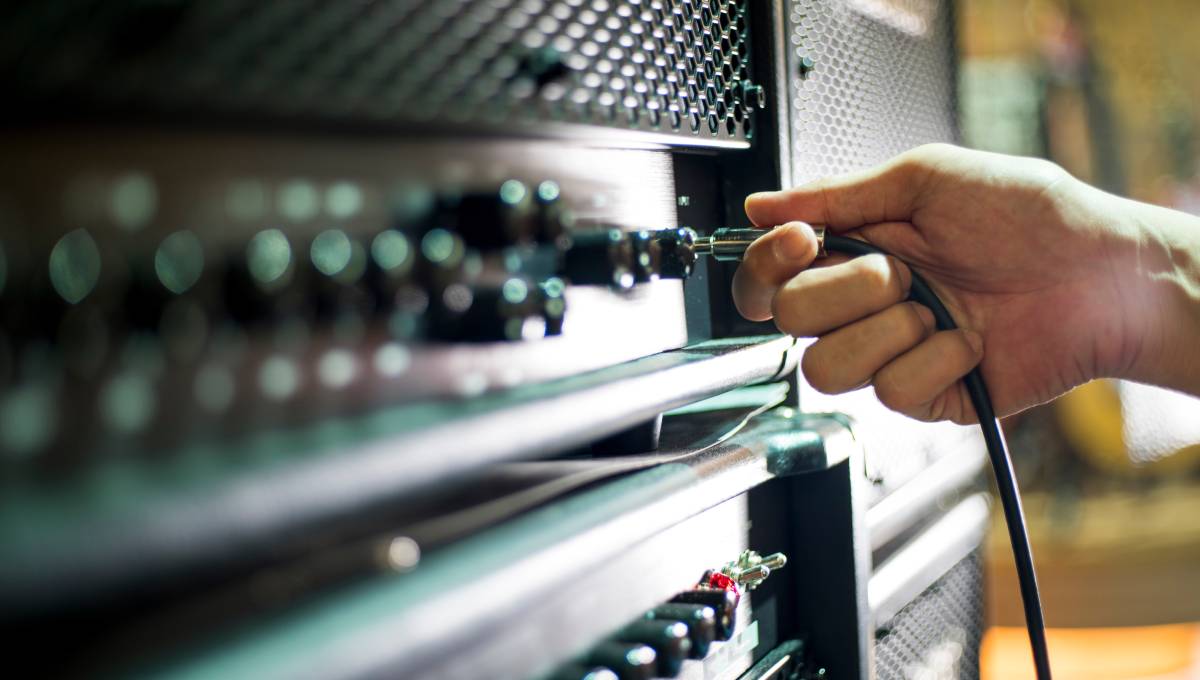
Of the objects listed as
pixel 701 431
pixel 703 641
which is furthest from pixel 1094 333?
pixel 703 641

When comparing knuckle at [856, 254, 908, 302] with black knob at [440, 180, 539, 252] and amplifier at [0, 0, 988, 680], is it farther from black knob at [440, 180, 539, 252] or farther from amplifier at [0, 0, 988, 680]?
black knob at [440, 180, 539, 252]

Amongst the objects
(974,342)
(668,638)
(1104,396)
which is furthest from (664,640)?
(1104,396)

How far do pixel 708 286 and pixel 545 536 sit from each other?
32 cm

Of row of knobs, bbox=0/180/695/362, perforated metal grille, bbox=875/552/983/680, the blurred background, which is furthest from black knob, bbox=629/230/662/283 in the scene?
the blurred background

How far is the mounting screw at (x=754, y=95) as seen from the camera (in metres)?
0.61

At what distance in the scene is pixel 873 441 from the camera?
0.79 meters

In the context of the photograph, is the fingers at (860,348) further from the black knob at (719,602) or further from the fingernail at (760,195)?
the black knob at (719,602)

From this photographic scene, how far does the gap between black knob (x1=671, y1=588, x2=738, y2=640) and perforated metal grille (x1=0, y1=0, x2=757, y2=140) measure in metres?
0.23

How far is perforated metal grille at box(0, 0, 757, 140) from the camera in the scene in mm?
232

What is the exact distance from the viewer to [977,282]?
0.74m

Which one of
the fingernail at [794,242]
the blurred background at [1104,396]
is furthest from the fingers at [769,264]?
the blurred background at [1104,396]

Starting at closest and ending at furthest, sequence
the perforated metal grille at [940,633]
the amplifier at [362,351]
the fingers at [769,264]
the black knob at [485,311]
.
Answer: the amplifier at [362,351] → the black knob at [485,311] → the fingers at [769,264] → the perforated metal grille at [940,633]

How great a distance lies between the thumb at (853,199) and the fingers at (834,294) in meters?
0.05

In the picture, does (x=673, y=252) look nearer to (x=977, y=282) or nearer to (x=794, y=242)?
(x=794, y=242)
